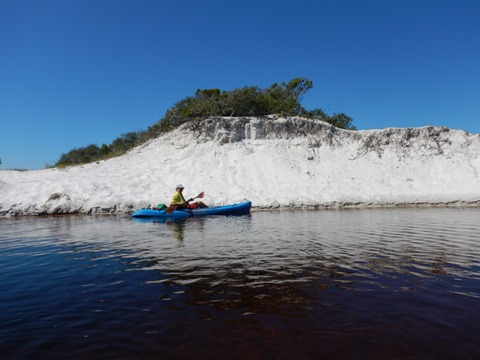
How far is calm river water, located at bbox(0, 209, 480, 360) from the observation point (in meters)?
3.54

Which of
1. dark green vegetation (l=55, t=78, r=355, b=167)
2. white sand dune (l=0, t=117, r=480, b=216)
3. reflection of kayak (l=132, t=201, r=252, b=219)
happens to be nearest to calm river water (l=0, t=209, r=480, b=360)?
reflection of kayak (l=132, t=201, r=252, b=219)

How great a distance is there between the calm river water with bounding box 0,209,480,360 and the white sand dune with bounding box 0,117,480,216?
13235mm

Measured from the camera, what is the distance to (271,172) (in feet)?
83.9

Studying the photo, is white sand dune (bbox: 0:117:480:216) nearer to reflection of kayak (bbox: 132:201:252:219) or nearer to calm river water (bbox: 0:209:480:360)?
reflection of kayak (bbox: 132:201:252:219)

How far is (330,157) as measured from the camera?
2755 centimetres

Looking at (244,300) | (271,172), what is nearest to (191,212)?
(271,172)

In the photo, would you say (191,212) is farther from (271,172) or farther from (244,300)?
(244,300)

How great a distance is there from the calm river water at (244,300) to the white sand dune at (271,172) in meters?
13.2

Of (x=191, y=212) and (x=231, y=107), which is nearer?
(x=191, y=212)

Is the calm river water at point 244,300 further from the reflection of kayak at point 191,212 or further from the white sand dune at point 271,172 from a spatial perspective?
the white sand dune at point 271,172

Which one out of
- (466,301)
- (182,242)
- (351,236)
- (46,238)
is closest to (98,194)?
(46,238)

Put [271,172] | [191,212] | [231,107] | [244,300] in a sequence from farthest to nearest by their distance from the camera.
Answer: [231,107] → [271,172] → [191,212] → [244,300]

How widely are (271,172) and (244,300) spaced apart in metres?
20.9

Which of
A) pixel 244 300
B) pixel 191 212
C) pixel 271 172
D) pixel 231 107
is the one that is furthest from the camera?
pixel 231 107
